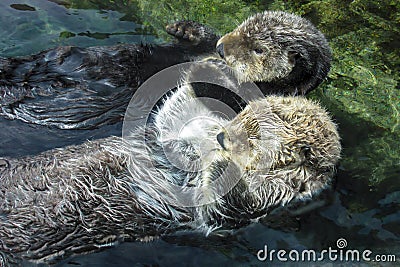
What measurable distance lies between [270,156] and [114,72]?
1465mm

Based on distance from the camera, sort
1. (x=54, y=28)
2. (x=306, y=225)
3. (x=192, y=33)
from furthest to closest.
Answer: (x=54, y=28) → (x=192, y=33) → (x=306, y=225)

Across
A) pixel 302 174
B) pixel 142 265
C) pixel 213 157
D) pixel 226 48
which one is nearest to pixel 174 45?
pixel 226 48

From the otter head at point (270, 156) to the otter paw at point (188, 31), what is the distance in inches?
51.4

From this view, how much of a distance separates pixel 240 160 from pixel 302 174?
1.40ft

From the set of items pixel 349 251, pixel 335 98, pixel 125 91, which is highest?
pixel 125 91

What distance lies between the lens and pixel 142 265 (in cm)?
283

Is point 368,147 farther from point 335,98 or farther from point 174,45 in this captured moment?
point 174,45

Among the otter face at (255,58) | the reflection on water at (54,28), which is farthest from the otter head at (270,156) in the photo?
the reflection on water at (54,28)

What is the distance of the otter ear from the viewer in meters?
3.49

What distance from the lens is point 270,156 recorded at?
3.00 meters

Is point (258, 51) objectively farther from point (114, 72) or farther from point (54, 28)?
point (54, 28)

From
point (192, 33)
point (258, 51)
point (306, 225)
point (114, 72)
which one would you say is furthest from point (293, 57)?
point (114, 72)

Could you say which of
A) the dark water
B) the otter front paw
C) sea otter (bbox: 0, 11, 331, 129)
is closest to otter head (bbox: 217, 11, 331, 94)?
sea otter (bbox: 0, 11, 331, 129)

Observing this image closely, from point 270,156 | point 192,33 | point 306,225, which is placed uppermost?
point 192,33
